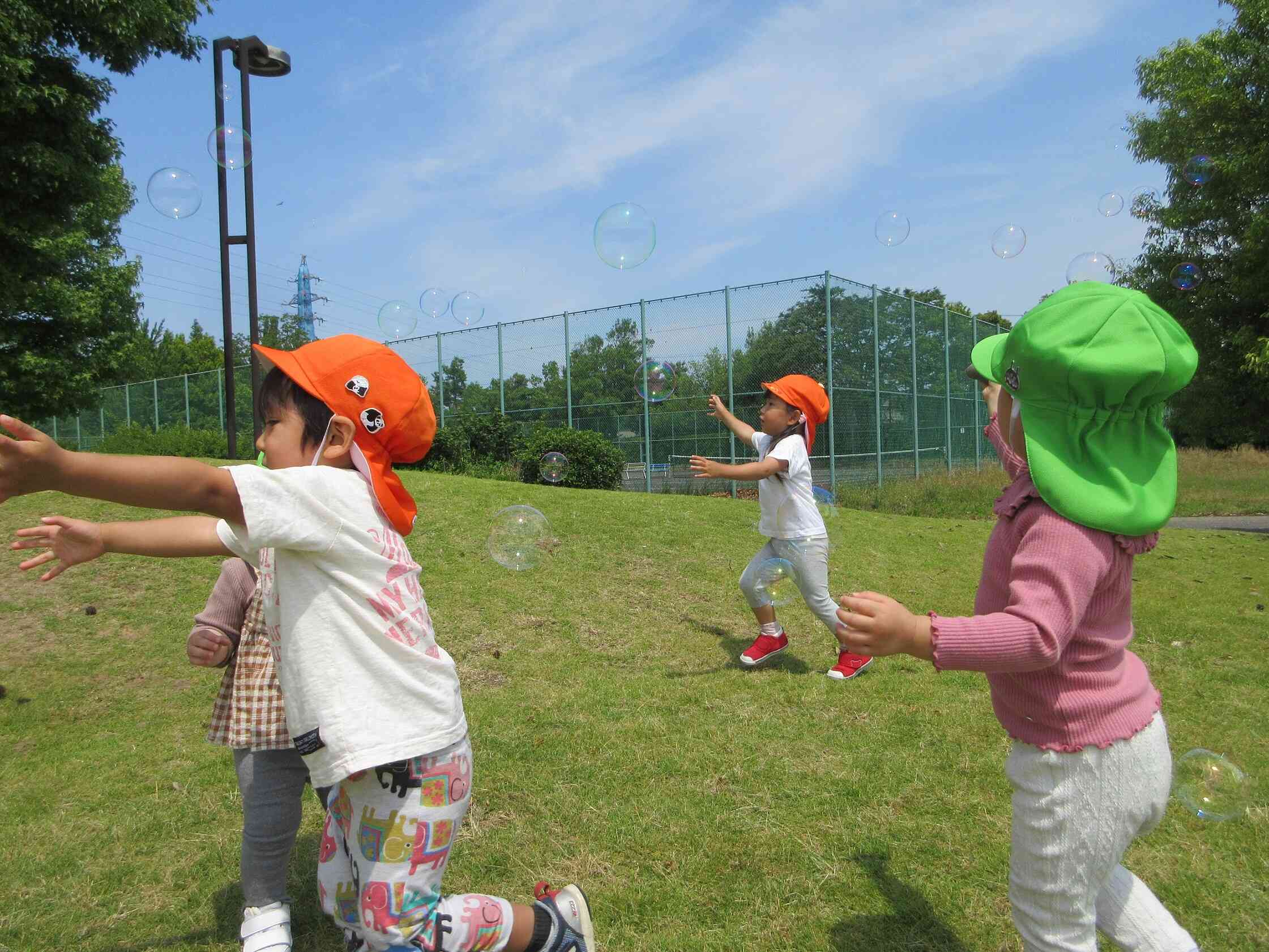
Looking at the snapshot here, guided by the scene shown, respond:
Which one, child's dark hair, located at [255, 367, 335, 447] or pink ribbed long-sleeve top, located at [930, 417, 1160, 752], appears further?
child's dark hair, located at [255, 367, 335, 447]

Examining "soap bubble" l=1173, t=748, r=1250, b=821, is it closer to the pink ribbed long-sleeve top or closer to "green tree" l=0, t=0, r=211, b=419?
the pink ribbed long-sleeve top

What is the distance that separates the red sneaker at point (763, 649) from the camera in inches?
229

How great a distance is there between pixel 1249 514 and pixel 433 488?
15396 millimetres

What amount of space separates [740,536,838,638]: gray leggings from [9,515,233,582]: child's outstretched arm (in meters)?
3.99

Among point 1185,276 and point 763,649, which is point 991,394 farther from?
point 1185,276

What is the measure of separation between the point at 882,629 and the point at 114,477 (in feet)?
4.89

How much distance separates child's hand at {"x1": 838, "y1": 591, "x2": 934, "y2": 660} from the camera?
1800mm

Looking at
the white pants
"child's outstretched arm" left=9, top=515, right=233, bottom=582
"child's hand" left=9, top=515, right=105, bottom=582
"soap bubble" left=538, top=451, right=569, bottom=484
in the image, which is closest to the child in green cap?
the white pants

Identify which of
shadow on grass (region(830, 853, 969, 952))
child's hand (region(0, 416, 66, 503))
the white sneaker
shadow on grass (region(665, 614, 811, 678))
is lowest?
shadow on grass (region(830, 853, 969, 952))

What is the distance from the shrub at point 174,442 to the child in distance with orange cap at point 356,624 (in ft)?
72.8

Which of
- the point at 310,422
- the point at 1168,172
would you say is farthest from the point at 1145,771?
the point at 1168,172

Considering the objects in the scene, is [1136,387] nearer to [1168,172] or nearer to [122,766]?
[122,766]

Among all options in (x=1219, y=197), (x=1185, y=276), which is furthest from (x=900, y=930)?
(x=1219, y=197)

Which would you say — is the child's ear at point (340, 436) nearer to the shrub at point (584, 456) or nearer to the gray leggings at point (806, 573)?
the gray leggings at point (806, 573)
